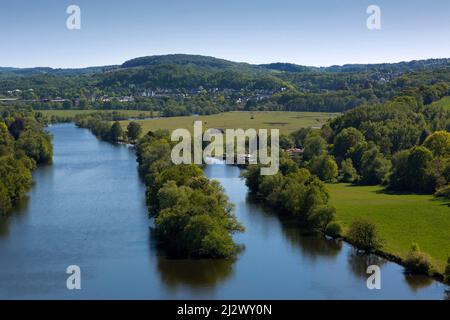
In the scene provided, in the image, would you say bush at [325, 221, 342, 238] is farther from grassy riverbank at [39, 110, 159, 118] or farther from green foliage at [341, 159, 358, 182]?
grassy riverbank at [39, 110, 159, 118]

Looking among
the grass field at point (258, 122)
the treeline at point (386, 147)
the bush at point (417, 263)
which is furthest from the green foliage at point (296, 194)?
the grass field at point (258, 122)

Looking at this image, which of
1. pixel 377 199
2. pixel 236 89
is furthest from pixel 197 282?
pixel 236 89

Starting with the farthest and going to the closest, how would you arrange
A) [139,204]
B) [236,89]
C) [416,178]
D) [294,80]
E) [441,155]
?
[294,80] → [236,89] → [441,155] → [416,178] → [139,204]

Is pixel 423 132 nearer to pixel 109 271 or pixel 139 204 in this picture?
pixel 139 204

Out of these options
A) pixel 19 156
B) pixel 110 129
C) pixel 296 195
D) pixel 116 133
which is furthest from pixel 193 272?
pixel 110 129

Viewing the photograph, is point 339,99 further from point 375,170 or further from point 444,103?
point 375,170
